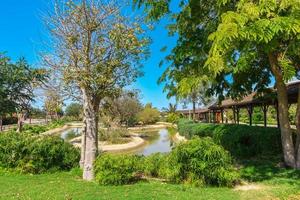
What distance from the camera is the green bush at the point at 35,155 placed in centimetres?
1119

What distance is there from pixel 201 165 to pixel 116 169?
7.45 feet

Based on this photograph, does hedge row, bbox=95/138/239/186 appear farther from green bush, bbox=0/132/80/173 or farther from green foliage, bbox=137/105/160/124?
green foliage, bbox=137/105/160/124

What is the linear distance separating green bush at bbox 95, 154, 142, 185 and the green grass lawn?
1.05ft

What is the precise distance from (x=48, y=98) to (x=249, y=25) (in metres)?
7.53

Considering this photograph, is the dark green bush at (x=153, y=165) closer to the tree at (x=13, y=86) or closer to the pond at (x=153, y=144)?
the pond at (x=153, y=144)

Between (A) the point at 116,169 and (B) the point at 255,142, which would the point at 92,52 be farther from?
(B) the point at 255,142

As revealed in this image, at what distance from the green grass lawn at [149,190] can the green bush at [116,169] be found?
321 millimetres

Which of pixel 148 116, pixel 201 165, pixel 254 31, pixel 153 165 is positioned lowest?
pixel 153 165

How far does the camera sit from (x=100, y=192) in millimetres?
7645

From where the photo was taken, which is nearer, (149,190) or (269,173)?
(149,190)

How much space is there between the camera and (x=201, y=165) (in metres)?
8.27

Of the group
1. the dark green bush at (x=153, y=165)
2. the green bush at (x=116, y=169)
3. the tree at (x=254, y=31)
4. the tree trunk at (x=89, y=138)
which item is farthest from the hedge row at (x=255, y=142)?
the tree at (x=254, y=31)

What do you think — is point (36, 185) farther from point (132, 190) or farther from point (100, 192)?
point (132, 190)

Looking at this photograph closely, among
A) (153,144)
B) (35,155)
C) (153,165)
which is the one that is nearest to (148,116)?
(153,144)
